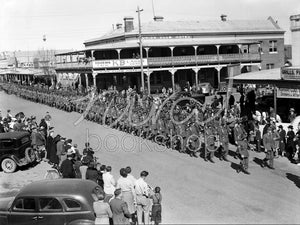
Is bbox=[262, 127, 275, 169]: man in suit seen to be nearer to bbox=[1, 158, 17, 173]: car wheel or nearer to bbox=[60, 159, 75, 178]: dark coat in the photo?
bbox=[60, 159, 75, 178]: dark coat

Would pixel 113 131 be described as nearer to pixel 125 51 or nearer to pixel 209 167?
pixel 209 167

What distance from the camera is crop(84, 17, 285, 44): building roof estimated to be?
4219 centimetres

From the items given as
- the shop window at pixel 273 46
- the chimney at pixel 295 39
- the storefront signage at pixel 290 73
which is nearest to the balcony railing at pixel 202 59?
the shop window at pixel 273 46

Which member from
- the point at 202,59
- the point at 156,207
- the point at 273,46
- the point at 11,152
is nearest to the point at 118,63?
the point at 202,59

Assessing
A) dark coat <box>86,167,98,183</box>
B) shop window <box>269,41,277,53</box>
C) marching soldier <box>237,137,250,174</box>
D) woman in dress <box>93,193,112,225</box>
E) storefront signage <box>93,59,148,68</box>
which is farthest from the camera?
shop window <box>269,41,277,53</box>

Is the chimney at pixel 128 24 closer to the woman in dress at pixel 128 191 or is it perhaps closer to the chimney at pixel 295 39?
the chimney at pixel 295 39

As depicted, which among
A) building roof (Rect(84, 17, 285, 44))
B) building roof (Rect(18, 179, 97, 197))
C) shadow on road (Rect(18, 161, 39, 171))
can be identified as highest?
building roof (Rect(84, 17, 285, 44))

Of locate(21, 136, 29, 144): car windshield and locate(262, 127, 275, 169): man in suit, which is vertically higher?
locate(21, 136, 29, 144): car windshield

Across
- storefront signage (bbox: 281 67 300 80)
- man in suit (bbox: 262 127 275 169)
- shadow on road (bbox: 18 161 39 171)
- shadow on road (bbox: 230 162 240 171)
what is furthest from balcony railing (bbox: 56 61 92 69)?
man in suit (bbox: 262 127 275 169)

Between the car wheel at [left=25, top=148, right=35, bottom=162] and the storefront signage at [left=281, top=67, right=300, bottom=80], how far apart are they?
12.2m

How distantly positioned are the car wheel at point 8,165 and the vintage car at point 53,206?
5855 millimetres

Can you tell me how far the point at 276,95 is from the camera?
65.8 feet

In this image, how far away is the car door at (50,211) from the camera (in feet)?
25.6

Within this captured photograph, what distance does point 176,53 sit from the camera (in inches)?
1651
